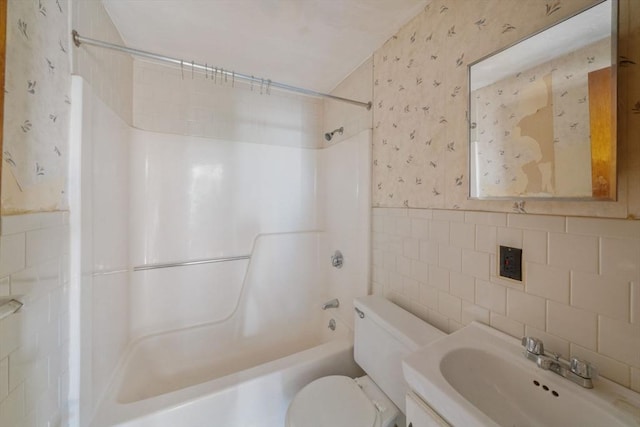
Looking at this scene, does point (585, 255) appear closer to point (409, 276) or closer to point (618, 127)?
point (618, 127)

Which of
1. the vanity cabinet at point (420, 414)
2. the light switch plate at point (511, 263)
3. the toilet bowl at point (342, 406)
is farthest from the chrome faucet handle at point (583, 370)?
the toilet bowl at point (342, 406)

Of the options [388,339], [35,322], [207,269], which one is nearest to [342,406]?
[388,339]

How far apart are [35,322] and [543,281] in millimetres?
1605

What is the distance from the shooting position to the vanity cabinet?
1.89 ft

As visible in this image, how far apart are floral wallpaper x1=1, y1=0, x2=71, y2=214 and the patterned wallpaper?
A: 1.44 m

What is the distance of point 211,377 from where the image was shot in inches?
60.8

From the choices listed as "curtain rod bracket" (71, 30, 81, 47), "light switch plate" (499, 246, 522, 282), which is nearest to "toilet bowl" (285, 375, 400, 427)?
"light switch plate" (499, 246, 522, 282)

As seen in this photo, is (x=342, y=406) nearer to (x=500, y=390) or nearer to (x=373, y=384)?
(x=373, y=384)

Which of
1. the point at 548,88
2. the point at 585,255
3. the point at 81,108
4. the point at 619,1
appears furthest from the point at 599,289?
the point at 81,108

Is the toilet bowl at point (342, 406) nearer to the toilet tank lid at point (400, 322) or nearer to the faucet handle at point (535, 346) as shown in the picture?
the toilet tank lid at point (400, 322)

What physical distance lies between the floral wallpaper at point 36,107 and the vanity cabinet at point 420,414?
1.24m

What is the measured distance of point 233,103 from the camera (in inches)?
70.4

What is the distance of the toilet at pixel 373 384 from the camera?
948mm

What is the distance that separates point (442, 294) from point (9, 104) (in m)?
1.60
